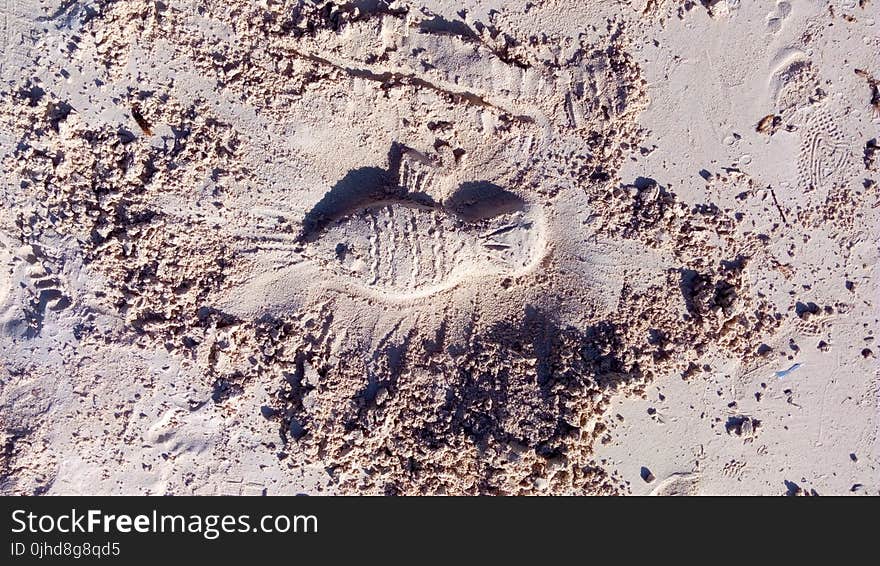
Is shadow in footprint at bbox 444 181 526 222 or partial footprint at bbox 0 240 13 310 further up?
shadow in footprint at bbox 444 181 526 222

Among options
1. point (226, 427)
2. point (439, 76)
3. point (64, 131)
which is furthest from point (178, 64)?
point (226, 427)

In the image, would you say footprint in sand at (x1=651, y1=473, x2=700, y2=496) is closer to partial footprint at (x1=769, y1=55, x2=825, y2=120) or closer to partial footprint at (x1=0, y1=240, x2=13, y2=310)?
partial footprint at (x1=769, y1=55, x2=825, y2=120)

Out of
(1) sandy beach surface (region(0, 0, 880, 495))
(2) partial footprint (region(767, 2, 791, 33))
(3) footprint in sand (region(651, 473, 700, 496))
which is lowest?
(3) footprint in sand (region(651, 473, 700, 496))

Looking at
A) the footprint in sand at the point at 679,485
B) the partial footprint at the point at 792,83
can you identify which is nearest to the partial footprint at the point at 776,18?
the partial footprint at the point at 792,83

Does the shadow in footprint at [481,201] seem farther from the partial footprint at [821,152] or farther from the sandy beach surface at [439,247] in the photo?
the partial footprint at [821,152]

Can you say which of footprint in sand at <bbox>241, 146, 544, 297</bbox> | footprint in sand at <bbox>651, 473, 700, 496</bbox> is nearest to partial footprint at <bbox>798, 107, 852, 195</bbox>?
footprint in sand at <bbox>241, 146, 544, 297</bbox>

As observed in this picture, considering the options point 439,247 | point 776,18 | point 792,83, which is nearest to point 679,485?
point 439,247

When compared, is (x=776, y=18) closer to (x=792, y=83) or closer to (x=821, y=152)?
(x=792, y=83)

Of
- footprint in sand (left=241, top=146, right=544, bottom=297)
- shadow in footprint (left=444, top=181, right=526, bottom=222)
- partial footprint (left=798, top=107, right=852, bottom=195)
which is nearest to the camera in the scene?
footprint in sand (left=241, top=146, right=544, bottom=297)

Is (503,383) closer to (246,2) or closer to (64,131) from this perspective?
(246,2)
